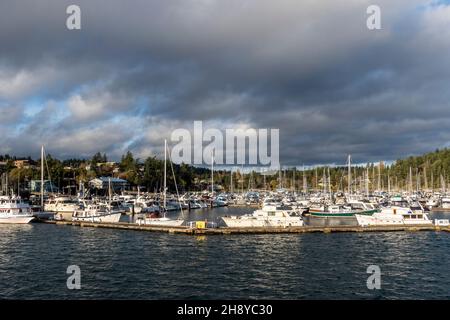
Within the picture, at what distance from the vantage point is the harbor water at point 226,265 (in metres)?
30.0

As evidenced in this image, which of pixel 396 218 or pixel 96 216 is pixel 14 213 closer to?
pixel 96 216

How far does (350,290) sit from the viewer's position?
1188 inches

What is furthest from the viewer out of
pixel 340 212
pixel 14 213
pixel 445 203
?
pixel 445 203

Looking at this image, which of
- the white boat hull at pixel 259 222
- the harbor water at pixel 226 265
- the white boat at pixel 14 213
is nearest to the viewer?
the harbor water at pixel 226 265

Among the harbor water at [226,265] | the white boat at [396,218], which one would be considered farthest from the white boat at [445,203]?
the harbor water at [226,265]

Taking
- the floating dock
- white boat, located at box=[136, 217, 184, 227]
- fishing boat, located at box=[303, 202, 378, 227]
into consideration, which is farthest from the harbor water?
fishing boat, located at box=[303, 202, 378, 227]

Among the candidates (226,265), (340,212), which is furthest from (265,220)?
(340,212)

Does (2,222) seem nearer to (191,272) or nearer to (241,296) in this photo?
(191,272)

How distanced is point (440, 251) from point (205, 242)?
1065 inches

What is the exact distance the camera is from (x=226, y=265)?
38.2 metres

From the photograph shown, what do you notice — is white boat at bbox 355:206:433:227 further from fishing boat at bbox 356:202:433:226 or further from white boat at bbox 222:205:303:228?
white boat at bbox 222:205:303:228

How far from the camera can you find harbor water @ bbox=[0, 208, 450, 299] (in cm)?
2997

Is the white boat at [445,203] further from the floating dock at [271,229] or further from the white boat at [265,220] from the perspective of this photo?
the white boat at [265,220]
